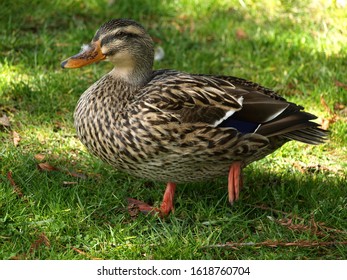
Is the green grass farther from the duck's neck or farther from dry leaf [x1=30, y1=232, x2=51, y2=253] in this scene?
the duck's neck

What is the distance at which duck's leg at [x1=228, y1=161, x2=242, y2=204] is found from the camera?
4.42 m

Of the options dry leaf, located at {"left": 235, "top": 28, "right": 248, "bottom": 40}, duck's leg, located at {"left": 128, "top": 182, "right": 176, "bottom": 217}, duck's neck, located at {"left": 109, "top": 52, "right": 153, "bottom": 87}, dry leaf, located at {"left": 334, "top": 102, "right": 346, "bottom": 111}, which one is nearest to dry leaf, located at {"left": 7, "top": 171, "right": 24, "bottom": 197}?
duck's leg, located at {"left": 128, "top": 182, "right": 176, "bottom": 217}

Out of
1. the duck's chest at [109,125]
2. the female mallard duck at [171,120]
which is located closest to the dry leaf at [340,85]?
the female mallard duck at [171,120]

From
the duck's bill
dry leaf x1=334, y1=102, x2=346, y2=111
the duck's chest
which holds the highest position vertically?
the duck's bill

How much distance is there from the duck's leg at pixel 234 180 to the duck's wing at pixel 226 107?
0.23 m

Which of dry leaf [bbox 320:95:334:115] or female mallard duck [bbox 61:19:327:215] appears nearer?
female mallard duck [bbox 61:19:327:215]

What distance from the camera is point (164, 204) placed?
4586 millimetres

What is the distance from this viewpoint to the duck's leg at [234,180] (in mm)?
4422

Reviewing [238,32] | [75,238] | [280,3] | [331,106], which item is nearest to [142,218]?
[75,238]

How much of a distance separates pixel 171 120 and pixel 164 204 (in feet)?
2.07

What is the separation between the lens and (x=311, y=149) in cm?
548

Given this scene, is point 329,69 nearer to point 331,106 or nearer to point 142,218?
point 331,106

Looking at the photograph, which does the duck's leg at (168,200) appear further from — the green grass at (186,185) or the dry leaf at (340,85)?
the dry leaf at (340,85)

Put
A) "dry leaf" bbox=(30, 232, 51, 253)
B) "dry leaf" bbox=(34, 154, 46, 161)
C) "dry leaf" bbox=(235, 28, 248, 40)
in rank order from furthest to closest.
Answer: "dry leaf" bbox=(235, 28, 248, 40) < "dry leaf" bbox=(34, 154, 46, 161) < "dry leaf" bbox=(30, 232, 51, 253)
